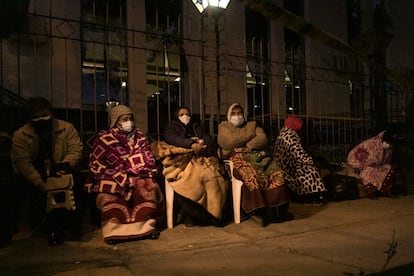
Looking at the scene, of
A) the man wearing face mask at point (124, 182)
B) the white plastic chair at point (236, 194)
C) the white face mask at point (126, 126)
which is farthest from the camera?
the white plastic chair at point (236, 194)

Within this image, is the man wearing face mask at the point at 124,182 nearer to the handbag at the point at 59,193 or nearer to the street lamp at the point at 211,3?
the handbag at the point at 59,193

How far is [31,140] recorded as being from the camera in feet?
14.6

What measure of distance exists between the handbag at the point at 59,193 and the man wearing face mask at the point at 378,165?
469cm

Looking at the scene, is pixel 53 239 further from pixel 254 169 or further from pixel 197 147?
pixel 254 169

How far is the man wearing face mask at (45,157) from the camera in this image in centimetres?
430

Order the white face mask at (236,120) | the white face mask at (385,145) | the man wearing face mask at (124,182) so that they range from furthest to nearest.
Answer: the white face mask at (385,145), the white face mask at (236,120), the man wearing face mask at (124,182)

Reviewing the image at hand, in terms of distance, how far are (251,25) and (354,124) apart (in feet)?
16.0

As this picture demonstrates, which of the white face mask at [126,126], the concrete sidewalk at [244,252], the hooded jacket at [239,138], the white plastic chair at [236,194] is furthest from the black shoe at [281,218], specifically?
the white face mask at [126,126]

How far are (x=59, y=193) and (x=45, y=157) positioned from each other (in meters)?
0.56

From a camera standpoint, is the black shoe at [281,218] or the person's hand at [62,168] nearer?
the person's hand at [62,168]

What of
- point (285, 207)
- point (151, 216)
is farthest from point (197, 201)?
point (285, 207)

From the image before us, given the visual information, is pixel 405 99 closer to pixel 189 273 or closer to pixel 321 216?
pixel 321 216

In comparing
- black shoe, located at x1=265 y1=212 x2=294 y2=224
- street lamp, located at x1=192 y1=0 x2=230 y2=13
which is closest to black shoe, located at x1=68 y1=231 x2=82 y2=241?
black shoe, located at x1=265 y1=212 x2=294 y2=224

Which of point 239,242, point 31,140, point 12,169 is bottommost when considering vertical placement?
point 239,242
